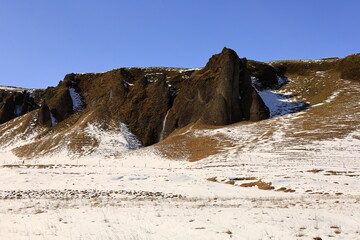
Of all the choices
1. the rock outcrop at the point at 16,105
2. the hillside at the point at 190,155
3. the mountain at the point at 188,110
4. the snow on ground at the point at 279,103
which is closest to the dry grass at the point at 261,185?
the hillside at the point at 190,155

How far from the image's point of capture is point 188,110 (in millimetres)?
74875

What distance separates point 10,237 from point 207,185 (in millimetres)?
17049

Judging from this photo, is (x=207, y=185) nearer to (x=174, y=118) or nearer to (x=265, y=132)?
(x=265, y=132)

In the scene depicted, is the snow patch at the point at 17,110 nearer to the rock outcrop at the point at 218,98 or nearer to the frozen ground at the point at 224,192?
the frozen ground at the point at 224,192

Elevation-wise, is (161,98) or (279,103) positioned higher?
(161,98)

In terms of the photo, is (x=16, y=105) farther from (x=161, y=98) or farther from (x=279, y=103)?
(x=279, y=103)

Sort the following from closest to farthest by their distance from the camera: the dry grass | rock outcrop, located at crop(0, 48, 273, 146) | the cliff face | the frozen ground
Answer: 1. the frozen ground
2. the dry grass
3. the cliff face
4. rock outcrop, located at crop(0, 48, 273, 146)

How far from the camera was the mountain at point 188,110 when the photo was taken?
5466cm

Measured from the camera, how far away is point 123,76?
314 ft

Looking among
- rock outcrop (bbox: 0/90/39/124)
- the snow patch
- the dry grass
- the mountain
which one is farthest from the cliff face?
the dry grass

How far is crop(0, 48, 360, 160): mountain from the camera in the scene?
54656 millimetres

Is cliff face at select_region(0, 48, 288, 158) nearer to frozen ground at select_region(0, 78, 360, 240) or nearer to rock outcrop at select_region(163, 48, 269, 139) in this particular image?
rock outcrop at select_region(163, 48, 269, 139)

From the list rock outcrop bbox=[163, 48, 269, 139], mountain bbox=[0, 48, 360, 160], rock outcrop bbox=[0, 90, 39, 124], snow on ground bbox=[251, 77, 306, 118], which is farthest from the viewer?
rock outcrop bbox=[0, 90, 39, 124]

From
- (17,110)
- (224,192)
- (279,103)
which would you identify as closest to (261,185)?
(224,192)
